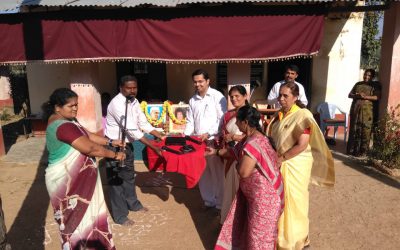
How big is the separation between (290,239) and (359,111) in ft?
13.2

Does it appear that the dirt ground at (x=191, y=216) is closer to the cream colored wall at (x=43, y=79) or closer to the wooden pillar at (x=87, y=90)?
the wooden pillar at (x=87, y=90)

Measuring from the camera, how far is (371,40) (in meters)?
14.6

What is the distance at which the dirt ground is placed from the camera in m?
3.75

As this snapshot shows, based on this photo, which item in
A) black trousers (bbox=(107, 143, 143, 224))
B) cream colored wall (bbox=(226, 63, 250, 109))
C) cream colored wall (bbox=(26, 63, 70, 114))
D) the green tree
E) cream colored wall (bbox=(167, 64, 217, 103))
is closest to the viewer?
black trousers (bbox=(107, 143, 143, 224))

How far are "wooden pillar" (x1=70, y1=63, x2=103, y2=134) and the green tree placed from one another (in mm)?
11178

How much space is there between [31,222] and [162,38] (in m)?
3.57

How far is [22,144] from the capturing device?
25.9 ft

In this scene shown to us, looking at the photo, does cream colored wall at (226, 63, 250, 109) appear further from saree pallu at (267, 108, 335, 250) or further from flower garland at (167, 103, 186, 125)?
saree pallu at (267, 108, 335, 250)

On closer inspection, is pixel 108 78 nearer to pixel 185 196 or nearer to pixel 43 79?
pixel 43 79

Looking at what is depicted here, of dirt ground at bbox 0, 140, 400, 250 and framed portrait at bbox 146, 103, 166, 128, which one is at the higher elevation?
framed portrait at bbox 146, 103, 166, 128

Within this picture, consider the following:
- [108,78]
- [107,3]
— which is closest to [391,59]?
[107,3]

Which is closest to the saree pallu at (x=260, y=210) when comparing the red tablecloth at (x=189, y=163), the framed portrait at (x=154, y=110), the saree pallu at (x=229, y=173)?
the saree pallu at (x=229, y=173)

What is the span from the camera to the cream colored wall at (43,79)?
28.2 feet

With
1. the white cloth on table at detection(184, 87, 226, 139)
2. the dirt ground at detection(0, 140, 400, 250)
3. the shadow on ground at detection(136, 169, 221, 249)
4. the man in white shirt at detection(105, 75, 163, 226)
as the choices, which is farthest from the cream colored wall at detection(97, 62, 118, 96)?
the white cloth on table at detection(184, 87, 226, 139)
